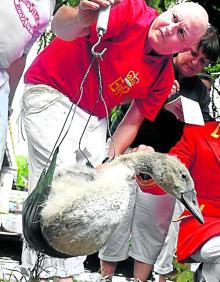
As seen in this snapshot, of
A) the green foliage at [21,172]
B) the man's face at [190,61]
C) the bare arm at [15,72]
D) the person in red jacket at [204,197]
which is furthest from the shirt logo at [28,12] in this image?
the green foliage at [21,172]

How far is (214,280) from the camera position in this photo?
3232 mm

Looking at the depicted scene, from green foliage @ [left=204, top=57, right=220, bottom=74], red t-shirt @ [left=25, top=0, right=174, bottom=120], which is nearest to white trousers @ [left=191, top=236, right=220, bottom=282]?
red t-shirt @ [left=25, top=0, right=174, bottom=120]

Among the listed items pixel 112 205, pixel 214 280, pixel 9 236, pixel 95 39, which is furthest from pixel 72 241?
pixel 9 236

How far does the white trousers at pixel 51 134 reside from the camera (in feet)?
8.37

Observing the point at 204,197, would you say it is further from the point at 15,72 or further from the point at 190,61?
the point at 15,72

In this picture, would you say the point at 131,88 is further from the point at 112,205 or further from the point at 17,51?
the point at 112,205

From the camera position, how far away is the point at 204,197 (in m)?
3.44

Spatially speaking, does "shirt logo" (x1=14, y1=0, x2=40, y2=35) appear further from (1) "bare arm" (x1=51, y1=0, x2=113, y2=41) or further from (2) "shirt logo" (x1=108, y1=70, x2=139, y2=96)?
(2) "shirt logo" (x1=108, y1=70, x2=139, y2=96)

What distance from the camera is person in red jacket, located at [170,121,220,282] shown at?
3232 mm

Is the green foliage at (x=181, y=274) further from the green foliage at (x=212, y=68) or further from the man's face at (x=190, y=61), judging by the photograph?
the green foliage at (x=212, y=68)

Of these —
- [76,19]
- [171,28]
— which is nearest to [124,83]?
[171,28]

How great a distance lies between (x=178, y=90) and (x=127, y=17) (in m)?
1.01

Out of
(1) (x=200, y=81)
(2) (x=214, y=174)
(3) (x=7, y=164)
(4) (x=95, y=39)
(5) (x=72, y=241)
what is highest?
(4) (x=95, y=39)

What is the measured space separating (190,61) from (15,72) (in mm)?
1345
